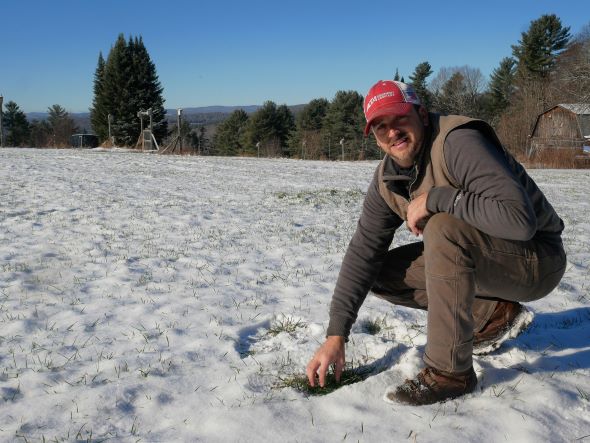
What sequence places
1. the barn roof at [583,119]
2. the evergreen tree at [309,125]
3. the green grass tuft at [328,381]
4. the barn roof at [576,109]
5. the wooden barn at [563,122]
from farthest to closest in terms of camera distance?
the evergreen tree at [309,125], the wooden barn at [563,122], the barn roof at [583,119], the barn roof at [576,109], the green grass tuft at [328,381]

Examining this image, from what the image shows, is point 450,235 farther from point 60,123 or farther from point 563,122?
point 60,123

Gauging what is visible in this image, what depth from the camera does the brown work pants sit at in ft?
6.99

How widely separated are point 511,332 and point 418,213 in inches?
38.3

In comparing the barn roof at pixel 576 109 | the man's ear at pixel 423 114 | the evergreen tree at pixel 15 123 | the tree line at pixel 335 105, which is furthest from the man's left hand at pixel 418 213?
the evergreen tree at pixel 15 123

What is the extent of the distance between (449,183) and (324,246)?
11.3ft

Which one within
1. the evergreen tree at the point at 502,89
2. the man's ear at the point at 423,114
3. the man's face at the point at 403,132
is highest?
the evergreen tree at the point at 502,89

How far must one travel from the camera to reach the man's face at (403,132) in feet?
7.61

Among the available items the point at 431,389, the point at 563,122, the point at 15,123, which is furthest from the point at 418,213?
the point at 15,123

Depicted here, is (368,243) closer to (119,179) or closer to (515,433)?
(515,433)

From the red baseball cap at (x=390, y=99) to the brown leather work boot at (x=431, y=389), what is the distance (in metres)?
1.23

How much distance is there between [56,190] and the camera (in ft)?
30.1

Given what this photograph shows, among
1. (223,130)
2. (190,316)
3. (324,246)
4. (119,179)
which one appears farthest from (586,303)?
(223,130)

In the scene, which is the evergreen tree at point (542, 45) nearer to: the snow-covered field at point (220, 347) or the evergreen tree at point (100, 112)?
the evergreen tree at point (100, 112)

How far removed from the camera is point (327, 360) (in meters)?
2.36
